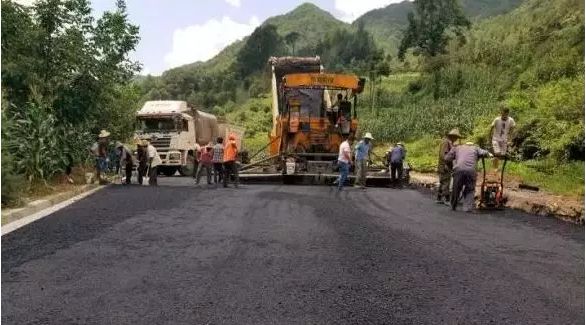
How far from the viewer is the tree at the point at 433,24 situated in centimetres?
7131

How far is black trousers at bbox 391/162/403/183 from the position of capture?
61.3ft

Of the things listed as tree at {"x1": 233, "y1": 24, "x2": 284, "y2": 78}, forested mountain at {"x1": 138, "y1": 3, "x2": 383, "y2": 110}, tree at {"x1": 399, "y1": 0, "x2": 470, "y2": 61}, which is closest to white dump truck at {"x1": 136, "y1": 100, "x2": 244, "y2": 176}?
tree at {"x1": 399, "y1": 0, "x2": 470, "y2": 61}

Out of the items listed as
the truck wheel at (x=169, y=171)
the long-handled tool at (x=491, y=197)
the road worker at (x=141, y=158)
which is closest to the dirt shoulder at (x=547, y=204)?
the long-handled tool at (x=491, y=197)

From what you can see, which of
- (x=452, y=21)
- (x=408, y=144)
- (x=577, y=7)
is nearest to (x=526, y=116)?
(x=408, y=144)

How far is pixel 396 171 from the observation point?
1909cm

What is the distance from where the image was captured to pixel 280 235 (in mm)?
9195

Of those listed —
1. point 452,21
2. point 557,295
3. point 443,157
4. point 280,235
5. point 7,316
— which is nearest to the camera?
point 7,316

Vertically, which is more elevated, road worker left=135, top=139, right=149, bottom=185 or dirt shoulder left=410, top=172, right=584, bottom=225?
road worker left=135, top=139, right=149, bottom=185

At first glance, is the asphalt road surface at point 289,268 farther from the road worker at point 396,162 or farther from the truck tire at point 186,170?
the truck tire at point 186,170

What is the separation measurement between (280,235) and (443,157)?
20.6 feet

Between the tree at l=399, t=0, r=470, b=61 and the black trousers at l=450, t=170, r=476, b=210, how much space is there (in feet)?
197

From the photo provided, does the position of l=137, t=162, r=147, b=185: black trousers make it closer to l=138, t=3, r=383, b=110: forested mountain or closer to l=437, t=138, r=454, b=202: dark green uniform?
l=437, t=138, r=454, b=202: dark green uniform

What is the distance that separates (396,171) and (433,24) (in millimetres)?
55992

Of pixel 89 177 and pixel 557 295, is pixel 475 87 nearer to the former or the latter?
pixel 89 177
